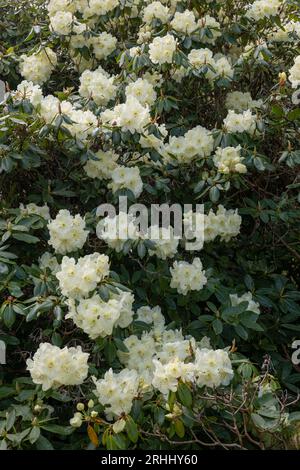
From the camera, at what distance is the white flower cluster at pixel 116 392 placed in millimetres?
2283

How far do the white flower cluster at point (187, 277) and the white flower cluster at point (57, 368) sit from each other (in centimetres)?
62

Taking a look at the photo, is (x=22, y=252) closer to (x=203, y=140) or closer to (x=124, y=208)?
(x=124, y=208)

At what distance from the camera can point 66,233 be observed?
2.79 meters

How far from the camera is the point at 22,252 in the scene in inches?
118

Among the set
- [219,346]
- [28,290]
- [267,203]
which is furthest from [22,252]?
[267,203]

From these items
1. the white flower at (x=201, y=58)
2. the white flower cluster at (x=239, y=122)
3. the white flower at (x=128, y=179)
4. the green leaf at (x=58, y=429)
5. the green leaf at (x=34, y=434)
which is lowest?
the green leaf at (x=58, y=429)

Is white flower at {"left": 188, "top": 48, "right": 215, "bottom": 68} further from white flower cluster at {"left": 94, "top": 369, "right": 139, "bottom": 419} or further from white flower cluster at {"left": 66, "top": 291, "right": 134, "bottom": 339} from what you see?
white flower cluster at {"left": 94, "top": 369, "right": 139, "bottom": 419}

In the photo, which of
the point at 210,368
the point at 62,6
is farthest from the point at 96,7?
the point at 210,368

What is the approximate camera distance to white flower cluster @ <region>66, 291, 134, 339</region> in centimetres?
242

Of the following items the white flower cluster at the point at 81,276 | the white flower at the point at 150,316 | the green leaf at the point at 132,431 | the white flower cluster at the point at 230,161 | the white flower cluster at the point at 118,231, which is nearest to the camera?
the green leaf at the point at 132,431

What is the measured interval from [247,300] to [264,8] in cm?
162

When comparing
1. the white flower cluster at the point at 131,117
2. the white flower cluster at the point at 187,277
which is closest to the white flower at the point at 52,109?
the white flower cluster at the point at 131,117

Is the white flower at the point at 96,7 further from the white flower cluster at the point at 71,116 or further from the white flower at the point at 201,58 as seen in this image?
the white flower cluster at the point at 71,116

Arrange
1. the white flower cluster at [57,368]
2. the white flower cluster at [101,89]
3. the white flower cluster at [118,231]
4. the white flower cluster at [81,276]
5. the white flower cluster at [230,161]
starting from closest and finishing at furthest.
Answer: the white flower cluster at [57,368] → the white flower cluster at [81,276] → the white flower cluster at [118,231] → the white flower cluster at [230,161] → the white flower cluster at [101,89]
